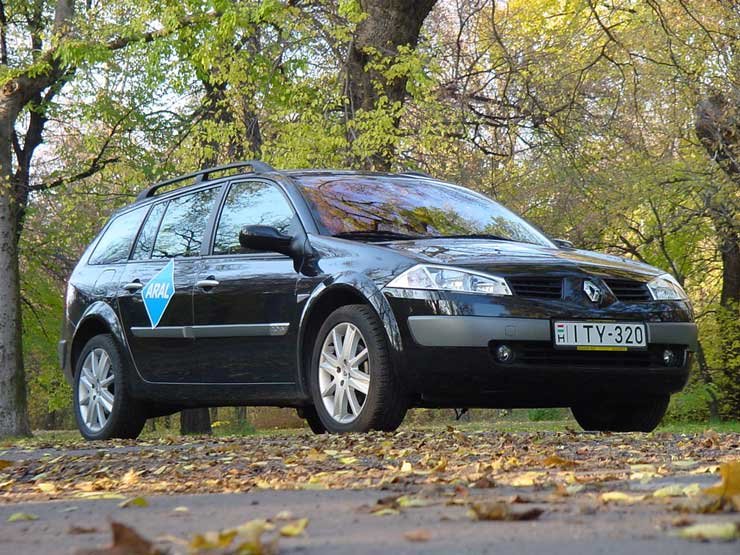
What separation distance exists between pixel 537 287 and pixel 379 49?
9.04 m

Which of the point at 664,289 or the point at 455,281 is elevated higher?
the point at 455,281

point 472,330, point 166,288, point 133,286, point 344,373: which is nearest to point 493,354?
point 472,330

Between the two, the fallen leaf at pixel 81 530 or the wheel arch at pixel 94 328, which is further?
the wheel arch at pixel 94 328

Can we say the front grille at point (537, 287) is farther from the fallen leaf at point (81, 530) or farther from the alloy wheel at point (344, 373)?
the fallen leaf at point (81, 530)

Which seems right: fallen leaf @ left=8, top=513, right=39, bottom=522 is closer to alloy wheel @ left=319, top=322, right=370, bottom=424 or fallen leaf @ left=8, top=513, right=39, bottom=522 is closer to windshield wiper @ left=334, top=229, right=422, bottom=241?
alloy wheel @ left=319, top=322, right=370, bottom=424

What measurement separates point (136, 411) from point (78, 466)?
9.85 feet

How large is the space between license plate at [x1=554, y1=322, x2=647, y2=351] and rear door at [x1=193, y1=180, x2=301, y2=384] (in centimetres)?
164

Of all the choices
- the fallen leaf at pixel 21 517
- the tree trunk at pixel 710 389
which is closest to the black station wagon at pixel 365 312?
the fallen leaf at pixel 21 517

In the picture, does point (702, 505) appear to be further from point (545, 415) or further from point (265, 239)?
point (545, 415)

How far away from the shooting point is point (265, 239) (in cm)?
743

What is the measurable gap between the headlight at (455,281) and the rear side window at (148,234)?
2.95 meters

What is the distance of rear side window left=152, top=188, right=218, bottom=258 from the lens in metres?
8.60

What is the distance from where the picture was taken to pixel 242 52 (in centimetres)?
1656

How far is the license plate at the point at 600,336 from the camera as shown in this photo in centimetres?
681
